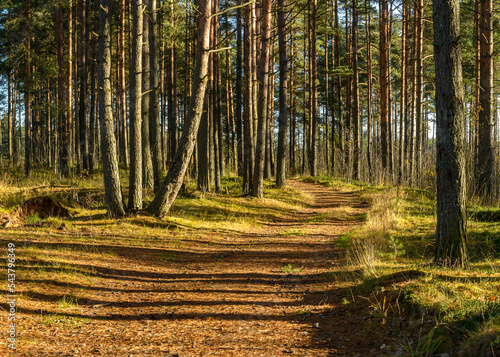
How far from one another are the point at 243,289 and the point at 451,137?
3327mm

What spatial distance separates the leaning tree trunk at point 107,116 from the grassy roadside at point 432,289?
5152 mm

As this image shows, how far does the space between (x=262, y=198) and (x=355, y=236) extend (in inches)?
223

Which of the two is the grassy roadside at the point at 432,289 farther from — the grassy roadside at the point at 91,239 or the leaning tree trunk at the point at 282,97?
the leaning tree trunk at the point at 282,97

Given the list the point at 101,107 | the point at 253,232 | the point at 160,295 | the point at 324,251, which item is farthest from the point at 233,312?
the point at 101,107

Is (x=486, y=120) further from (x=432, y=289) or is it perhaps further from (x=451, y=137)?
(x=432, y=289)

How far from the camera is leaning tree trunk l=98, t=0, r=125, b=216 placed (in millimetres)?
8250

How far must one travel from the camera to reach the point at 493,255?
16.4 ft

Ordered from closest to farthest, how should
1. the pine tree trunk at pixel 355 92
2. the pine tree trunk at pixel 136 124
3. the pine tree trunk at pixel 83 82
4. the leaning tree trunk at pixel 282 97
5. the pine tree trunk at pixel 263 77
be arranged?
the pine tree trunk at pixel 136 124 < the pine tree trunk at pixel 263 77 < the leaning tree trunk at pixel 282 97 < the pine tree trunk at pixel 83 82 < the pine tree trunk at pixel 355 92

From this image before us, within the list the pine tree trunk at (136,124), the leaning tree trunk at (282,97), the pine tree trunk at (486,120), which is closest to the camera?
the pine tree trunk at (136,124)

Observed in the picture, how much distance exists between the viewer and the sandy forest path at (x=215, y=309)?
3.33 m

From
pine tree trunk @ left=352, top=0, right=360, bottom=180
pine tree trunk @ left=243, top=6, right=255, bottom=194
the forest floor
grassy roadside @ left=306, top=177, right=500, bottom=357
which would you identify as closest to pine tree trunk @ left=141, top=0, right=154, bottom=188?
pine tree trunk @ left=243, top=6, right=255, bottom=194

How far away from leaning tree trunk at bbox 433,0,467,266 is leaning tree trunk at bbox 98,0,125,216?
6.70m

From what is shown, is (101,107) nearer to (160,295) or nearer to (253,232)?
(253,232)

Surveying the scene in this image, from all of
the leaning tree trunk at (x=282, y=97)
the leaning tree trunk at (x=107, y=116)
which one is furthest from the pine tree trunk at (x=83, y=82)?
the leaning tree trunk at (x=282, y=97)
